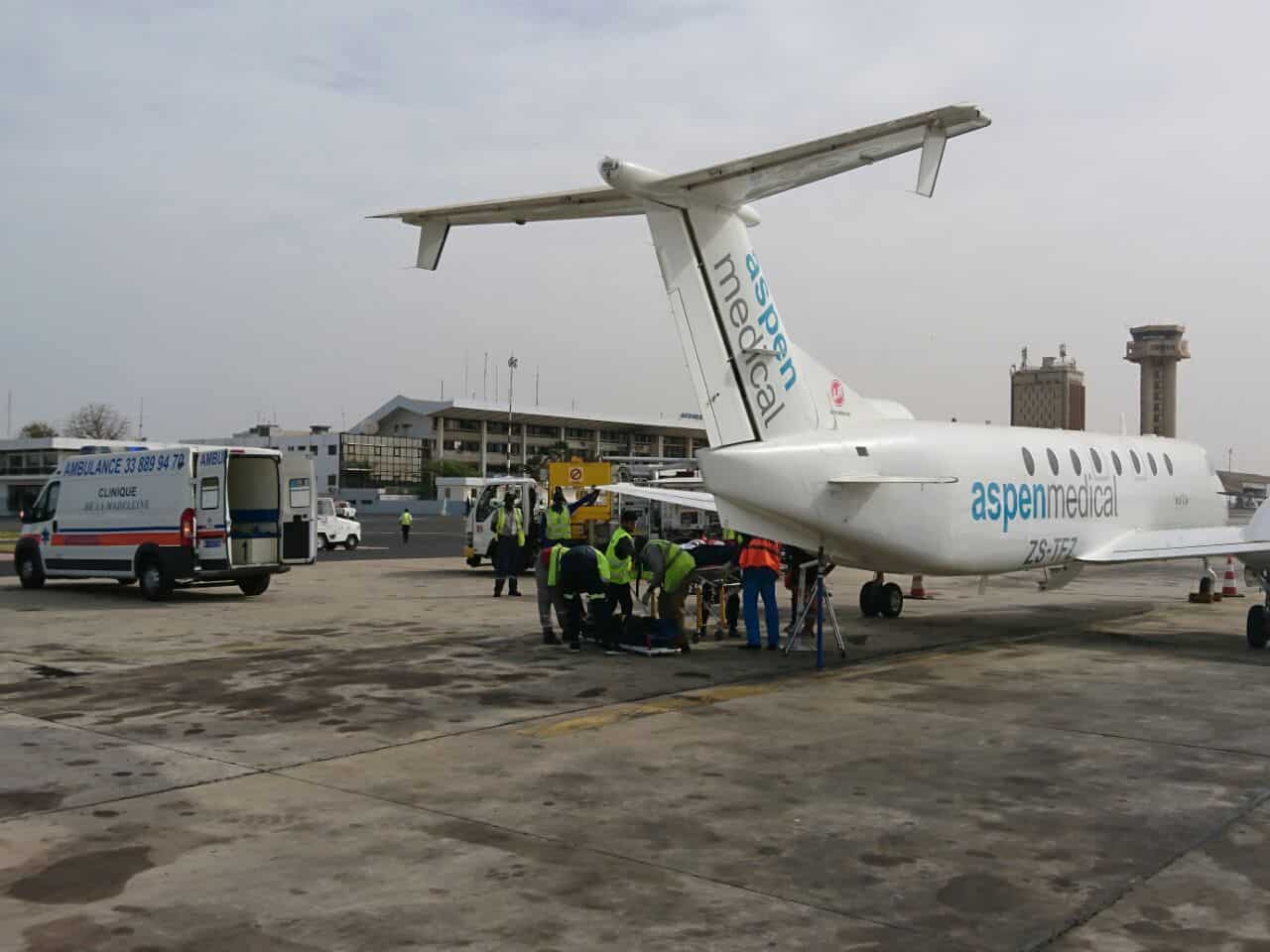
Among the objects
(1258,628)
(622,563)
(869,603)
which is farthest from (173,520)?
(1258,628)

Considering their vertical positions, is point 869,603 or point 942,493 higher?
point 942,493

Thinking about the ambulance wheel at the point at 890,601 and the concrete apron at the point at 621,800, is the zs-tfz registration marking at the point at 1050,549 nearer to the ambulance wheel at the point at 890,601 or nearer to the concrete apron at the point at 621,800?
the concrete apron at the point at 621,800

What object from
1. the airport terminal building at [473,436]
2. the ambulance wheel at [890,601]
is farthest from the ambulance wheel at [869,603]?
the airport terminal building at [473,436]

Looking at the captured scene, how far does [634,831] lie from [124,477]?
16207mm

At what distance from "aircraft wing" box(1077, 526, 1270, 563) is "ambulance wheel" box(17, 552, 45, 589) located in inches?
733

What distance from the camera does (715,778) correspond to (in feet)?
24.0

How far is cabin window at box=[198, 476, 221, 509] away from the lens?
1838 centimetres

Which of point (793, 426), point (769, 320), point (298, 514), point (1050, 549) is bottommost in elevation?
point (1050, 549)

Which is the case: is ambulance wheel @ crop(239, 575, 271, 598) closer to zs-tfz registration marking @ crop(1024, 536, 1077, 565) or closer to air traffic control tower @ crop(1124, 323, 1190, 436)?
zs-tfz registration marking @ crop(1024, 536, 1077, 565)

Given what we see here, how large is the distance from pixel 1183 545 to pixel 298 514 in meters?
14.6

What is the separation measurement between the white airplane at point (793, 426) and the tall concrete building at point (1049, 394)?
1086 cm

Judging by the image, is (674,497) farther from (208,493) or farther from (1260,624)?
(1260,624)

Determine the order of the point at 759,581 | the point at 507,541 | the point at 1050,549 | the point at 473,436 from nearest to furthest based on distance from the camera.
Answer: the point at 759,581, the point at 1050,549, the point at 507,541, the point at 473,436

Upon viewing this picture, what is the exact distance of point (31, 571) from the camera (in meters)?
21.3
